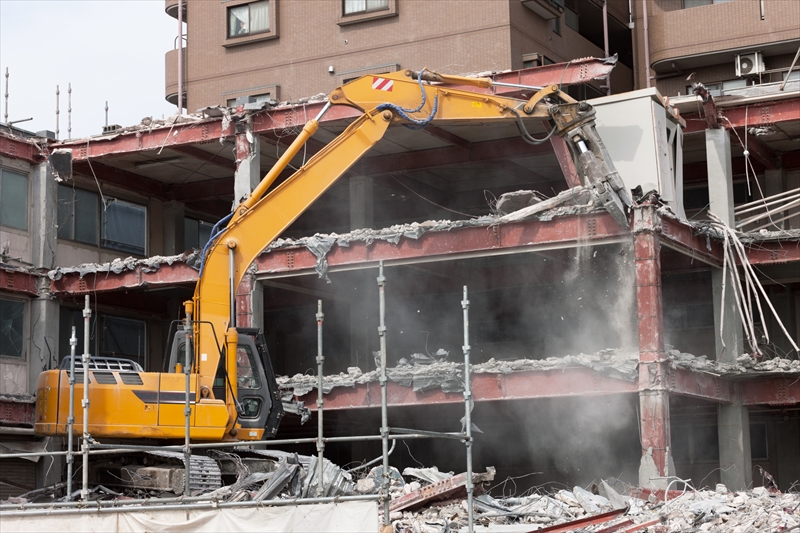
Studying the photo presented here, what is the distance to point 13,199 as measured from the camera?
3075 cm

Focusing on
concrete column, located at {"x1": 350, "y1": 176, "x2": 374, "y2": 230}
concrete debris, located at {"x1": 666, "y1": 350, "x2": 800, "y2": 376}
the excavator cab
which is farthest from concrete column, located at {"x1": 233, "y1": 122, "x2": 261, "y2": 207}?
concrete debris, located at {"x1": 666, "y1": 350, "x2": 800, "y2": 376}

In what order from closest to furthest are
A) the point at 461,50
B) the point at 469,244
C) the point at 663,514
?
the point at 663,514 < the point at 469,244 < the point at 461,50

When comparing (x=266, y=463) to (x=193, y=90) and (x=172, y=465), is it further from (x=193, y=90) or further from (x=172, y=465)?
(x=193, y=90)

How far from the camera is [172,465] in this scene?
20219mm

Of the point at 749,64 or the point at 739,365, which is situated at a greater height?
the point at 749,64

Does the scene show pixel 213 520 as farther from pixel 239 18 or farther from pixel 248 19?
pixel 239 18

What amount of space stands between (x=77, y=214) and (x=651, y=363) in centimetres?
1762

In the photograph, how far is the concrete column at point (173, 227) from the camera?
36125mm

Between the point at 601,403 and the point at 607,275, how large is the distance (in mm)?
3420

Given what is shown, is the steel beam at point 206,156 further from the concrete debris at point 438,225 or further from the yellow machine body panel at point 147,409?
the yellow machine body panel at point 147,409

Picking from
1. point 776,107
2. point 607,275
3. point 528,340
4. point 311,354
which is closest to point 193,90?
point 311,354

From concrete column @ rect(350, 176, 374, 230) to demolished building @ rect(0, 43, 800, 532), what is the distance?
0.07 metres

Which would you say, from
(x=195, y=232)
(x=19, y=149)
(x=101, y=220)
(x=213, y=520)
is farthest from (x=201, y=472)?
(x=195, y=232)

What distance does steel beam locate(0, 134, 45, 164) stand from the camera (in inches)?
1188
